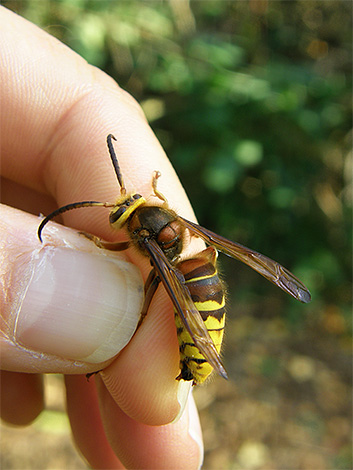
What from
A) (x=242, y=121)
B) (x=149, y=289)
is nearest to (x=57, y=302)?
(x=149, y=289)

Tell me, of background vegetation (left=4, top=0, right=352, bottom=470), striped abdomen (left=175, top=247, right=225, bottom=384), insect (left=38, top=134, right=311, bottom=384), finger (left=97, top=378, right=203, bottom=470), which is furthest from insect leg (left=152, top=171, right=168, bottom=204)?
background vegetation (left=4, top=0, right=352, bottom=470)

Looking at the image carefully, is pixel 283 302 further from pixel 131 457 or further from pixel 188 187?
pixel 131 457

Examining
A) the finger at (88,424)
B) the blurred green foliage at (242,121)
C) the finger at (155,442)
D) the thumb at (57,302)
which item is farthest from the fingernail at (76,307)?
the blurred green foliage at (242,121)

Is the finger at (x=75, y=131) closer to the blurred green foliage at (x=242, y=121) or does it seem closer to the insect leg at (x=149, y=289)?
the insect leg at (x=149, y=289)

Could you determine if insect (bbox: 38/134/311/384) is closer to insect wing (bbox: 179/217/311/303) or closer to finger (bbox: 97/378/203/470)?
insect wing (bbox: 179/217/311/303)

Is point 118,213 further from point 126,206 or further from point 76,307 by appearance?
point 76,307
